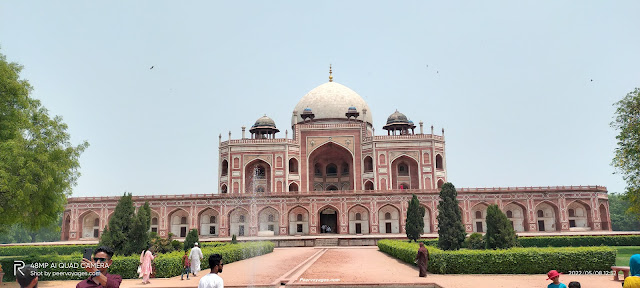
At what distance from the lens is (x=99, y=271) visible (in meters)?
3.45

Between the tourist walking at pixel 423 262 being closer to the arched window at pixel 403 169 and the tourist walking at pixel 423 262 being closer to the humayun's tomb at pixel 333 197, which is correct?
the humayun's tomb at pixel 333 197

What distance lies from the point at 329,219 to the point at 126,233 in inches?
967

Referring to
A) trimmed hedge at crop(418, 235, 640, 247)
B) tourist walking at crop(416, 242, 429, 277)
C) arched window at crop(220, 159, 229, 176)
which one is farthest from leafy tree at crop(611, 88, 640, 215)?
arched window at crop(220, 159, 229, 176)

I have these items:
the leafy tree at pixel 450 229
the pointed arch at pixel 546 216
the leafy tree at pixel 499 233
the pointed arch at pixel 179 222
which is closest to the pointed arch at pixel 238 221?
the pointed arch at pixel 179 222

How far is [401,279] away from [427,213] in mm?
23805

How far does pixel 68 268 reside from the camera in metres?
12.6

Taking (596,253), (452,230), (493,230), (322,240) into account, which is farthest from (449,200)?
(322,240)

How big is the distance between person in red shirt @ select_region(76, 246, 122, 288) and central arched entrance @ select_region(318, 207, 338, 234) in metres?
33.6

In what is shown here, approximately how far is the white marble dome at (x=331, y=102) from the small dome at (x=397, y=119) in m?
2.67

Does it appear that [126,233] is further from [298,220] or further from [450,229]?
[298,220]

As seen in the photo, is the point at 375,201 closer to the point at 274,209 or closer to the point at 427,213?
the point at 427,213

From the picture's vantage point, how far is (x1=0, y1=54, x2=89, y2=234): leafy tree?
13211 mm

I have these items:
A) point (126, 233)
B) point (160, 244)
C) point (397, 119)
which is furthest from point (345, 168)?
point (126, 233)

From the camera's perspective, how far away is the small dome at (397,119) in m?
42.4
